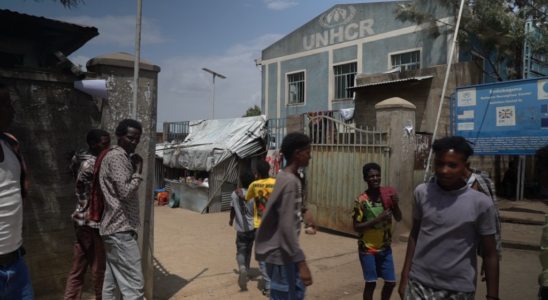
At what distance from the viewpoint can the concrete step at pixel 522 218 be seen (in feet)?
24.2

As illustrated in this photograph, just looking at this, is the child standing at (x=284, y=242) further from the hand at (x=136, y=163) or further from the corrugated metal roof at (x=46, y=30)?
the corrugated metal roof at (x=46, y=30)

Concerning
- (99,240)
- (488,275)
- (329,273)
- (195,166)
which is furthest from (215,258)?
(195,166)

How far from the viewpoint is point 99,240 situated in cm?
343

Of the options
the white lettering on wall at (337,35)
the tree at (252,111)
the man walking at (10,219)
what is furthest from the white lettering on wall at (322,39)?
the tree at (252,111)

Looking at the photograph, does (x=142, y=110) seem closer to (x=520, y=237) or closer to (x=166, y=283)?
(x=166, y=283)

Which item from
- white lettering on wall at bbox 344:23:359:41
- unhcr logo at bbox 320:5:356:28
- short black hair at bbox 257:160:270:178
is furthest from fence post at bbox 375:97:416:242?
unhcr logo at bbox 320:5:356:28

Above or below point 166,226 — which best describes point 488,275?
above

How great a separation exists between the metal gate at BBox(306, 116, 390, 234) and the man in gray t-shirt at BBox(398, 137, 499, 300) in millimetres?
4909

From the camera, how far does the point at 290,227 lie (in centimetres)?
245

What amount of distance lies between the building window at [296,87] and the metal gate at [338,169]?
356 inches

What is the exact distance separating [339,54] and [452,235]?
48.3 ft

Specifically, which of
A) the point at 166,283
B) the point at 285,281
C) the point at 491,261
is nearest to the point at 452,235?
the point at 491,261

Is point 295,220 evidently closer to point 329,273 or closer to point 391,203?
point 391,203

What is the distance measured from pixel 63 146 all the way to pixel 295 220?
2784 millimetres
